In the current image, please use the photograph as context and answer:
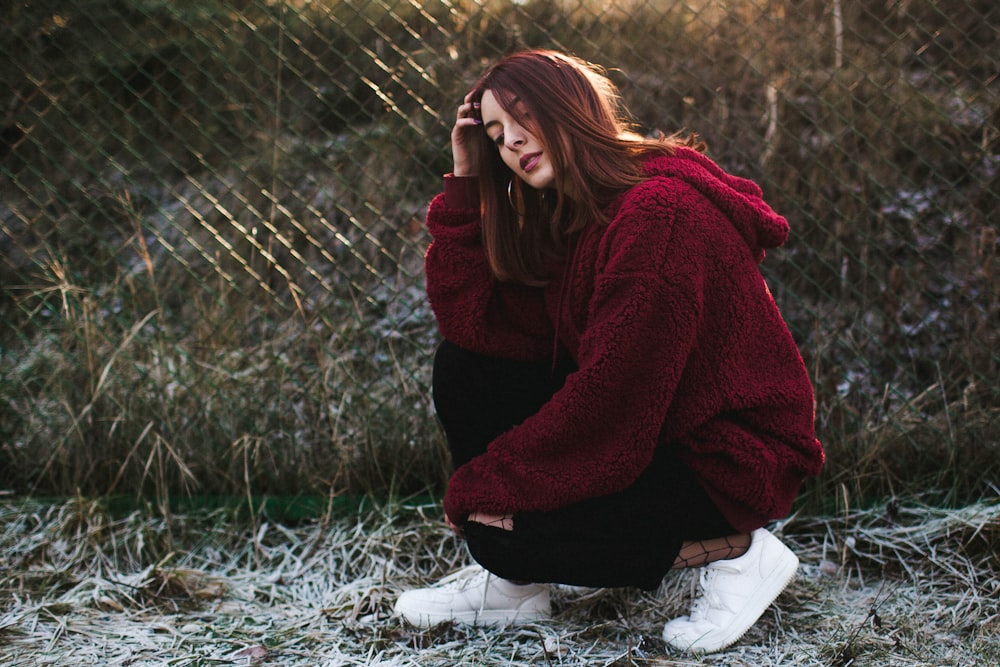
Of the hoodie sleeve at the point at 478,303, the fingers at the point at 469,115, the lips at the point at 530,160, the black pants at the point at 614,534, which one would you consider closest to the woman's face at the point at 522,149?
the lips at the point at 530,160

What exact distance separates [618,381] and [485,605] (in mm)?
679

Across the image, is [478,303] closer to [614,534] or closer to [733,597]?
[614,534]

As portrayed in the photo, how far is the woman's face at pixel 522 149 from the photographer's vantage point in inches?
67.6

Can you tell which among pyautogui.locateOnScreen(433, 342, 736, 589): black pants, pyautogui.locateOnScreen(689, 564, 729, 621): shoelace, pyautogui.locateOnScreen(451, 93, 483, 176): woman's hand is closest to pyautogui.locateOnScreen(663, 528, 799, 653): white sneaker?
pyautogui.locateOnScreen(689, 564, 729, 621): shoelace

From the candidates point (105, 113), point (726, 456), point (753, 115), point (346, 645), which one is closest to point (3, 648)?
point (346, 645)

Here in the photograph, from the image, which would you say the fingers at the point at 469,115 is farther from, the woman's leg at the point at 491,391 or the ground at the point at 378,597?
the ground at the point at 378,597

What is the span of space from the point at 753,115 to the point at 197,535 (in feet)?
8.13

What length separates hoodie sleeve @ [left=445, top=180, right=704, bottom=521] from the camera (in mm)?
1579

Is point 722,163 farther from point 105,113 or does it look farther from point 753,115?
point 105,113

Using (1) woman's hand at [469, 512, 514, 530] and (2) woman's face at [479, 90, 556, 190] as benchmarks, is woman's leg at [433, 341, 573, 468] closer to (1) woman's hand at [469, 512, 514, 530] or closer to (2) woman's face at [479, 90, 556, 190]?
(1) woman's hand at [469, 512, 514, 530]

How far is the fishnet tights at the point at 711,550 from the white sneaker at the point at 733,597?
41 millimetres

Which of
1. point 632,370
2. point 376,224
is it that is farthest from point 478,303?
point 376,224

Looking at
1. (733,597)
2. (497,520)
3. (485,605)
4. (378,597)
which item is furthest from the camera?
(378,597)

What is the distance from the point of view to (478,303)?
188 centimetres
